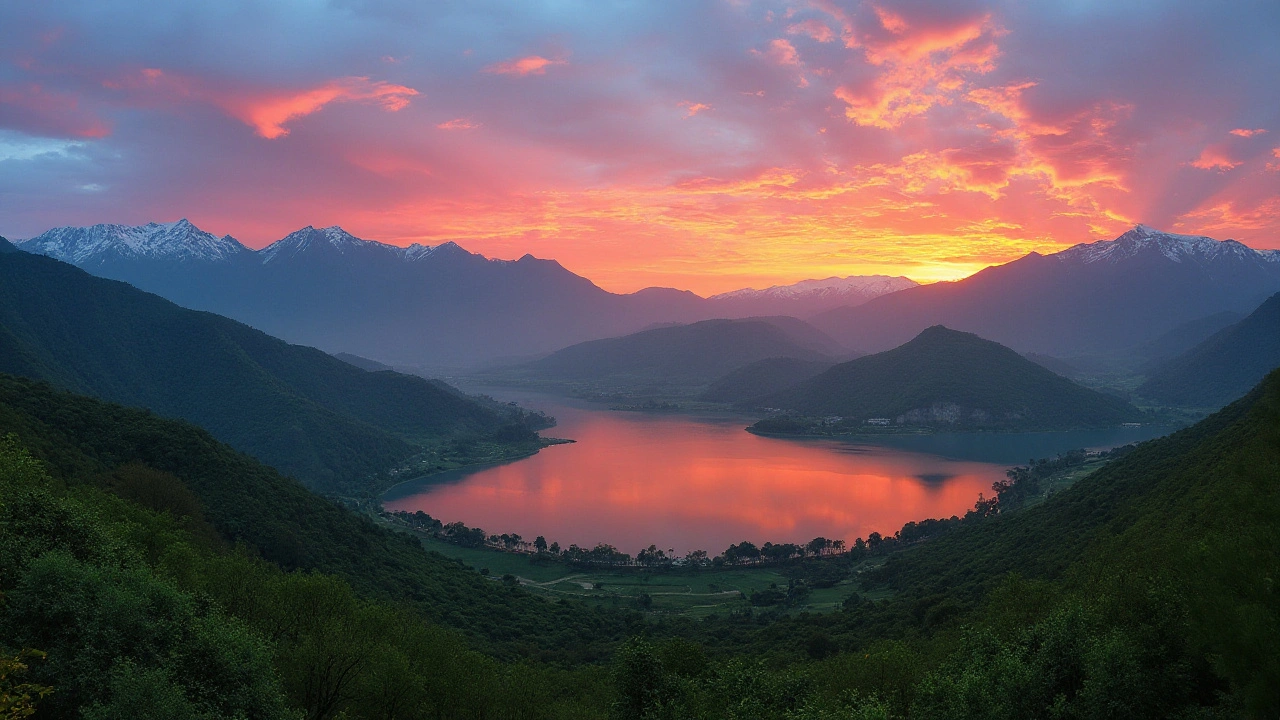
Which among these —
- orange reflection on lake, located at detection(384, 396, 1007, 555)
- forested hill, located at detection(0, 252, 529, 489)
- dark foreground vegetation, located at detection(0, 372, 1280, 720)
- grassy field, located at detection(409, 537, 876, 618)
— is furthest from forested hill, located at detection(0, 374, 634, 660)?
forested hill, located at detection(0, 252, 529, 489)

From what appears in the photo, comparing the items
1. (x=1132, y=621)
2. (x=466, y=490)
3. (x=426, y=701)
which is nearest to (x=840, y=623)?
(x=1132, y=621)

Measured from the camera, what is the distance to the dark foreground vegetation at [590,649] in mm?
10906

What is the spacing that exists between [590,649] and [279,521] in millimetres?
19066

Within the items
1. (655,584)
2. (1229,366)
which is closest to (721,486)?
(655,584)

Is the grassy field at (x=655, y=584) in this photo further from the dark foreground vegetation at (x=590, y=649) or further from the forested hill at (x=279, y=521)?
the dark foreground vegetation at (x=590, y=649)

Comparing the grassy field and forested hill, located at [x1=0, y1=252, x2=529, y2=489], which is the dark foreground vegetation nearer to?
the grassy field

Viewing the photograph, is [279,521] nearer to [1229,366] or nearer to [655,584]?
[655,584]

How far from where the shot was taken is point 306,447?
284ft

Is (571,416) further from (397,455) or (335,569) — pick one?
(335,569)

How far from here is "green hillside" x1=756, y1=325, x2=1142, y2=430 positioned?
441 feet

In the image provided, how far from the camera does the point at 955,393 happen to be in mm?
138000

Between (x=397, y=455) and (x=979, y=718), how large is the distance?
97972 millimetres

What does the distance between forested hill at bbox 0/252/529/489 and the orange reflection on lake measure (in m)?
11.7

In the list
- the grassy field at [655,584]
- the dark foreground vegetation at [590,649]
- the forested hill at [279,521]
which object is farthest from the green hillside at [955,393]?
the dark foreground vegetation at [590,649]
